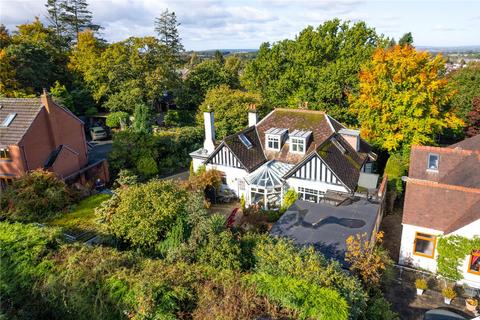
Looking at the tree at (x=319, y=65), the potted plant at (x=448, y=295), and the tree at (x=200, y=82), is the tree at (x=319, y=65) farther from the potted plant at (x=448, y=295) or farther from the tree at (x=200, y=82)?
the potted plant at (x=448, y=295)

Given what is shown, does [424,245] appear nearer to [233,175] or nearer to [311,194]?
[311,194]

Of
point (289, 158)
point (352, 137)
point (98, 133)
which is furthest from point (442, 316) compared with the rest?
point (98, 133)

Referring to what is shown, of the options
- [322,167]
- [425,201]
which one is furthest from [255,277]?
[322,167]

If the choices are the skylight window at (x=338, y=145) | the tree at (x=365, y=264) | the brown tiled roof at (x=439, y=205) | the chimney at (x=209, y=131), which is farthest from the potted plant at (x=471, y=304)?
the chimney at (x=209, y=131)

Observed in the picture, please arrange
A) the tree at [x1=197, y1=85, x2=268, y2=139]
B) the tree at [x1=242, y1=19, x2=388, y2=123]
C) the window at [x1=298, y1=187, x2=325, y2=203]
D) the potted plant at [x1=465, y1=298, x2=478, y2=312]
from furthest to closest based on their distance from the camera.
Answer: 1. the tree at [x1=197, y1=85, x2=268, y2=139]
2. the tree at [x1=242, y1=19, x2=388, y2=123]
3. the window at [x1=298, y1=187, x2=325, y2=203]
4. the potted plant at [x1=465, y1=298, x2=478, y2=312]

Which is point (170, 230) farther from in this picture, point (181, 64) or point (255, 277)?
point (181, 64)

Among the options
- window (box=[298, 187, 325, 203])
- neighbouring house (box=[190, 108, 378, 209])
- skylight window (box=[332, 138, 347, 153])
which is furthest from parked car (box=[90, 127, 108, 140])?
skylight window (box=[332, 138, 347, 153])

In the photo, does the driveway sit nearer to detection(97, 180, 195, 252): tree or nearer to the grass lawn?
the grass lawn
